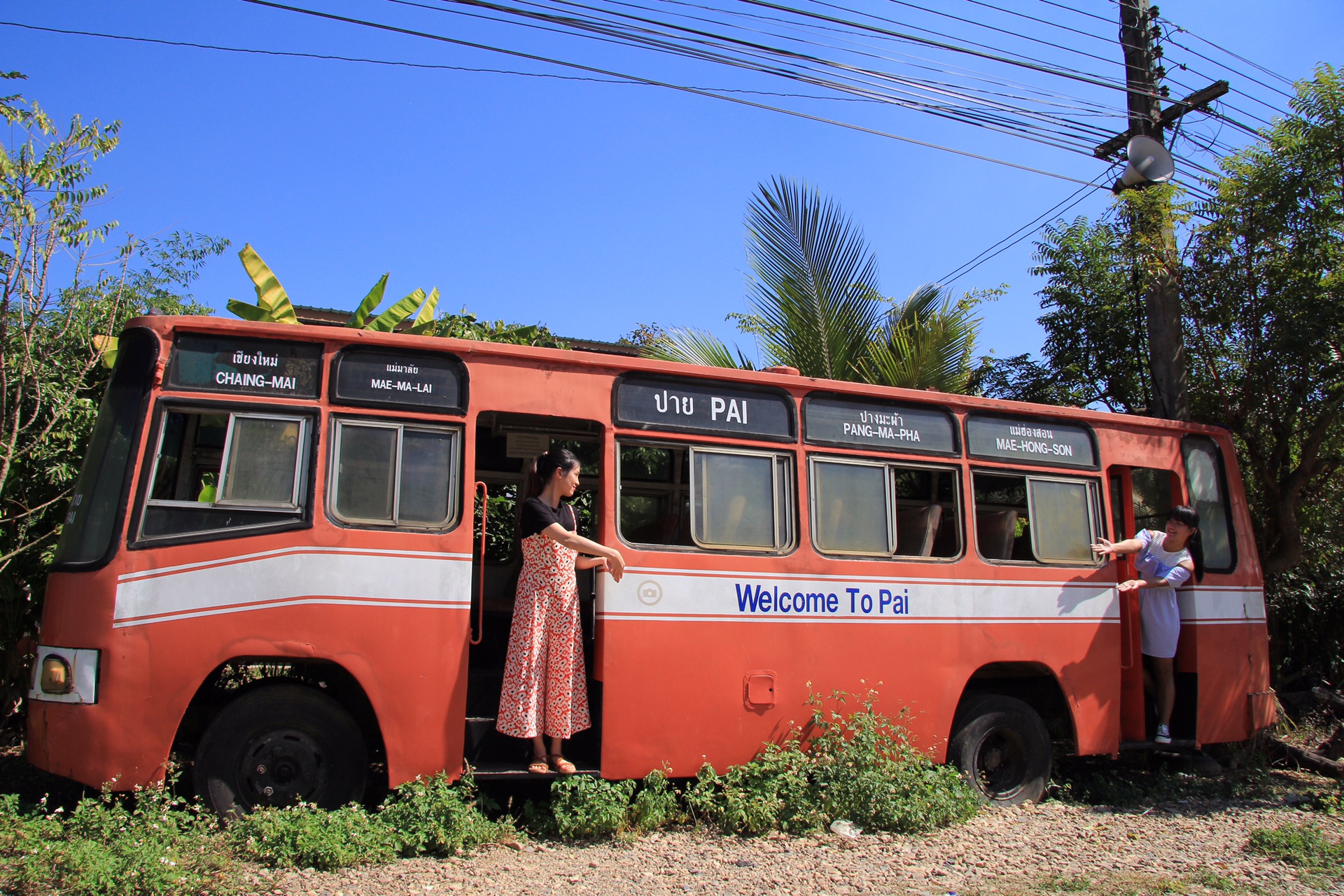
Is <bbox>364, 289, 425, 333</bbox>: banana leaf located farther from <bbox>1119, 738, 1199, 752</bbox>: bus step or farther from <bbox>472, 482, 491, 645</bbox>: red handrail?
<bbox>1119, 738, 1199, 752</bbox>: bus step

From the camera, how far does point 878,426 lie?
6.47 metres

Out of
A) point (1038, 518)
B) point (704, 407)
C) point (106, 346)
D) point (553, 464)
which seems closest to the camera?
point (553, 464)

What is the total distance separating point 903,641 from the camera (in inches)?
247

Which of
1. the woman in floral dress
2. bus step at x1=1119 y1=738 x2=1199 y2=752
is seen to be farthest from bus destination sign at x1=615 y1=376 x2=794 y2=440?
bus step at x1=1119 y1=738 x2=1199 y2=752

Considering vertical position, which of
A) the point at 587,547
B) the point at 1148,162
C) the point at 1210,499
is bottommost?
the point at 587,547

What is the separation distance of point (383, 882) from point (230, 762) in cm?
112

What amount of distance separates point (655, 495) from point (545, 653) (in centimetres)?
156

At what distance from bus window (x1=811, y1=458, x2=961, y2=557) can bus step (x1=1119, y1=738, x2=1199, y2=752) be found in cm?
215

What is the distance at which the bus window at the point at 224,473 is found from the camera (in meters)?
4.86

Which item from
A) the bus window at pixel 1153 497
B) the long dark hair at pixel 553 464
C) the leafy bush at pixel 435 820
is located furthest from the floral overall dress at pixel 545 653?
the bus window at pixel 1153 497

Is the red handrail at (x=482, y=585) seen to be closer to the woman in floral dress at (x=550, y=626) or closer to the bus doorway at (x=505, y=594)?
the bus doorway at (x=505, y=594)

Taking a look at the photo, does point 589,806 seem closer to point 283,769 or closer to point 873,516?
point 283,769

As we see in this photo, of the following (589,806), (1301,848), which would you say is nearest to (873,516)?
(589,806)

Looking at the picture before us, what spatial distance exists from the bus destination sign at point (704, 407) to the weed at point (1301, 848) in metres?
3.86
